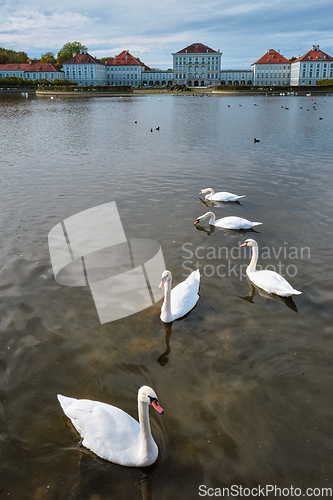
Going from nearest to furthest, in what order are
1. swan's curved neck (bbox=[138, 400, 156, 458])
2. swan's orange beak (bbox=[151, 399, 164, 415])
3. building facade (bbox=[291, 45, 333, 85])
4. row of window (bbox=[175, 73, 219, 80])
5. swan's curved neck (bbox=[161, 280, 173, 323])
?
swan's orange beak (bbox=[151, 399, 164, 415])
swan's curved neck (bbox=[138, 400, 156, 458])
swan's curved neck (bbox=[161, 280, 173, 323])
building facade (bbox=[291, 45, 333, 85])
row of window (bbox=[175, 73, 219, 80])

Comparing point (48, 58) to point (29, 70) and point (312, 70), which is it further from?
point (312, 70)

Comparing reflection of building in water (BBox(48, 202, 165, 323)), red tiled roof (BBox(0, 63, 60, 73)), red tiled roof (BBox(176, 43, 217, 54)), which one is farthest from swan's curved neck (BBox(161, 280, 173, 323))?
red tiled roof (BBox(176, 43, 217, 54))

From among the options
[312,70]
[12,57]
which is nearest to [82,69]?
[12,57]

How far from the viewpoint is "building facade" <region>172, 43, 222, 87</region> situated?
15838 centimetres

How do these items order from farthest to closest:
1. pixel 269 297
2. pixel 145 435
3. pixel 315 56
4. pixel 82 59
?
pixel 315 56 → pixel 82 59 → pixel 269 297 → pixel 145 435

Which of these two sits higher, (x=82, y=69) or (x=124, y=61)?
(x=124, y=61)

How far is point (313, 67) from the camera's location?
148125mm

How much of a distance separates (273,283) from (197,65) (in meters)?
174

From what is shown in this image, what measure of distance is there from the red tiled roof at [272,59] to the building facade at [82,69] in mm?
66471

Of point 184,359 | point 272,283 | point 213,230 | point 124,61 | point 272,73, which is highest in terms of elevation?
point 124,61

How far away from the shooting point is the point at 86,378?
193 inches

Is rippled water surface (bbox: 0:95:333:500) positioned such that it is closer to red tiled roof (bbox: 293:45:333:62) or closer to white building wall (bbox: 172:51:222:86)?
red tiled roof (bbox: 293:45:333:62)

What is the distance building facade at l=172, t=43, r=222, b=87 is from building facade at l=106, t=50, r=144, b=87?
54.0 feet

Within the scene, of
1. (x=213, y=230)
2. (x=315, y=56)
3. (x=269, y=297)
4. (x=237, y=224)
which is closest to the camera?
(x=269, y=297)
